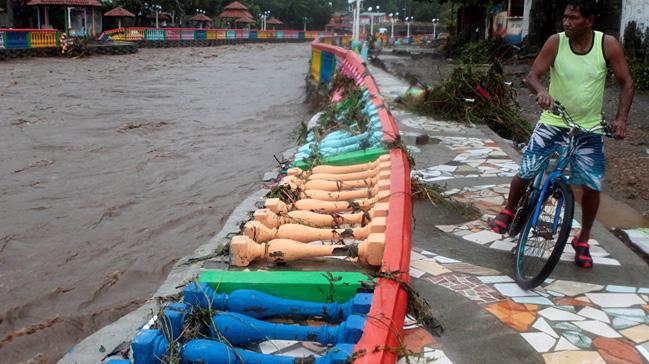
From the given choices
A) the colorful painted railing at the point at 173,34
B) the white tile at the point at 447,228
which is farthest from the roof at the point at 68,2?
the white tile at the point at 447,228

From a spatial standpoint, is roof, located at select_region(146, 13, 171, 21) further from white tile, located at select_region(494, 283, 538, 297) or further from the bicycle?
white tile, located at select_region(494, 283, 538, 297)

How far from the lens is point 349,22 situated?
93750 mm

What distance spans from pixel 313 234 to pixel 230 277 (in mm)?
890

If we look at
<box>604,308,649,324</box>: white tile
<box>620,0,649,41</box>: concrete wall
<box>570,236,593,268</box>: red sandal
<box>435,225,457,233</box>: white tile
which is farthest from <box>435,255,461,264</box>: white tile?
<box>620,0,649,41</box>: concrete wall

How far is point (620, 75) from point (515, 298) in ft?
4.80

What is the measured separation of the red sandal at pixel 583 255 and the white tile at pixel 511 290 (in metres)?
0.54

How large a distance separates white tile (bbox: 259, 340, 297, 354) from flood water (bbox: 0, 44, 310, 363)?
4.96 feet

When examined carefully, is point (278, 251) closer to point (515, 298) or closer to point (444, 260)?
point (444, 260)

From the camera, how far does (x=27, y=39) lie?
25.8 meters

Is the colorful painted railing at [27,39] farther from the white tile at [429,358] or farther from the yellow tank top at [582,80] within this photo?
the white tile at [429,358]

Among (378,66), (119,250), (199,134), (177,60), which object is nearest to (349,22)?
(177,60)

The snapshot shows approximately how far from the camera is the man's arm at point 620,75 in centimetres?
357

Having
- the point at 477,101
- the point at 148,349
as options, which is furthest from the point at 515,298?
the point at 477,101

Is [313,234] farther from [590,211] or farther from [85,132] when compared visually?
[85,132]
